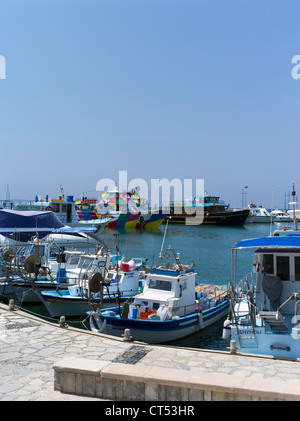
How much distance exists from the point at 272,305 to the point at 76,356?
21.8 ft

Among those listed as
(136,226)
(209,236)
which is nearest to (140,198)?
(136,226)

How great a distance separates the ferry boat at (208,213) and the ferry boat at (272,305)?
73070mm

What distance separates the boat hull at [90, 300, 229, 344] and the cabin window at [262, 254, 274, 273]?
3558 millimetres

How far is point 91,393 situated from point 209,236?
196ft

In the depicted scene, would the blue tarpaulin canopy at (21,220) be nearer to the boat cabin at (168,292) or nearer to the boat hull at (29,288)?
Answer: the boat hull at (29,288)

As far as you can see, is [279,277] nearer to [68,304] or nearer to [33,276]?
[68,304]

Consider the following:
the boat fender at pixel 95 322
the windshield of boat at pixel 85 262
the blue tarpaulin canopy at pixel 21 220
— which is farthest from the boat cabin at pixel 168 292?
the blue tarpaulin canopy at pixel 21 220

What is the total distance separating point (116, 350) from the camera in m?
9.38

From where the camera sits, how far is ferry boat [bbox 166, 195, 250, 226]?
86938 millimetres

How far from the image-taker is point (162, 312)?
15039 mm

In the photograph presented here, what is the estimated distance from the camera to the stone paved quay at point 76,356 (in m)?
7.39

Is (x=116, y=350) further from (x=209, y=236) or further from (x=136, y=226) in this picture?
(x=136, y=226)

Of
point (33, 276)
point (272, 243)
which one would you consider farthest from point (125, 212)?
point (272, 243)

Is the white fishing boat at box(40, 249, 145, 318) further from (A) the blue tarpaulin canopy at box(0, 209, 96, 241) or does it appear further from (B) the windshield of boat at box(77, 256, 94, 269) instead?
(A) the blue tarpaulin canopy at box(0, 209, 96, 241)
